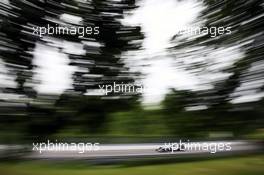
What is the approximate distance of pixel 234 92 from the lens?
2.72m

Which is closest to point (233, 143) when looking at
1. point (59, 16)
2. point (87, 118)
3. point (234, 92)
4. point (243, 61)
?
point (234, 92)

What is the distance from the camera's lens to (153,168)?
8.67 feet

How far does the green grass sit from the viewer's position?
261cm

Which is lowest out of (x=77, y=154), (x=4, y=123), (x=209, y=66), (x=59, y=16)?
(x=77, y=154)

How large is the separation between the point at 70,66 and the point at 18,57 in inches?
11.6

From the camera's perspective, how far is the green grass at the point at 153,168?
2607mm

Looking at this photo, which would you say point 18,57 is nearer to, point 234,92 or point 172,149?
point 172,149

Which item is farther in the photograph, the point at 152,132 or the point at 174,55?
the point at 174,55

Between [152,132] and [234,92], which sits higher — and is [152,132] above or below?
below

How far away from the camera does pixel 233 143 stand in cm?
271

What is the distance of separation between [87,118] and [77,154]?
20 cm

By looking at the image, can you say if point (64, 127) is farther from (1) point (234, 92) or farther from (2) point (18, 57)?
(1) point (234, 92)

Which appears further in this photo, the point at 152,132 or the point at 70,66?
the point at 70,66

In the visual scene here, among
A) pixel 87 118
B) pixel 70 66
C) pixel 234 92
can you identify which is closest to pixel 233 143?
pixel 234 92
